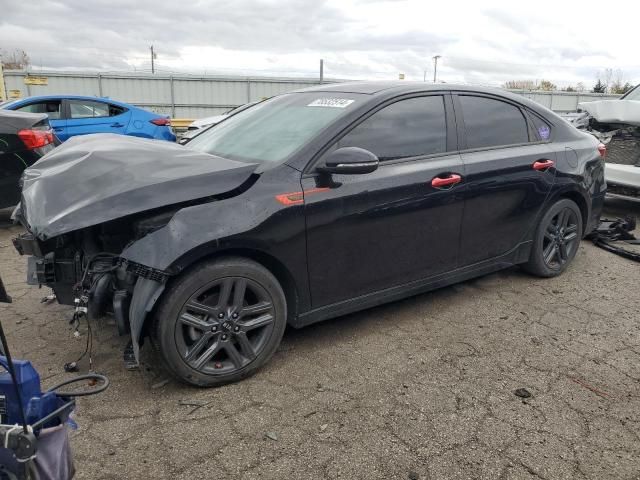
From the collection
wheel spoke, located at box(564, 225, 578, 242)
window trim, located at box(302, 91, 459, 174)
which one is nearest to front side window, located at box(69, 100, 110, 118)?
window trim, located at box(302, 91, 459, 174)

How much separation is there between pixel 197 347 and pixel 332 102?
1.75 meters

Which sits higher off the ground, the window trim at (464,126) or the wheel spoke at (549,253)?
the window trim at (464,126)

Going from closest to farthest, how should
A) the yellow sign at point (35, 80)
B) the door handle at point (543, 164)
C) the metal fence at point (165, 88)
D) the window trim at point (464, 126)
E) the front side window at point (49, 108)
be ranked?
1. the window trim at point (464, 126)
2. the door handle at point (543, 164)
3. the front side window at point (49, 108)
4. the yellow sign at point (35, 80)
5. the metal fence at point (165, 88)

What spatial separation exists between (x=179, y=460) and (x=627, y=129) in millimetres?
6581

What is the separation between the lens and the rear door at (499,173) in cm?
365

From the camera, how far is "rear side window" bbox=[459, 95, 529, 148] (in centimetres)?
372

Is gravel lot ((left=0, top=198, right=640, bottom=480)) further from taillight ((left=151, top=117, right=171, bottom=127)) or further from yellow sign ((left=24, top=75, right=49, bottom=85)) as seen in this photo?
yellow sign ((left=24, top=75, right=49, bottom=85))

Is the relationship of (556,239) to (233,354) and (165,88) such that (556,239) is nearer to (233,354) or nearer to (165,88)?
(233,354)

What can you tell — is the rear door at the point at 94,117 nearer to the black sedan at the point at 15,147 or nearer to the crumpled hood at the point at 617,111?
the black sedan at the point at 15,147

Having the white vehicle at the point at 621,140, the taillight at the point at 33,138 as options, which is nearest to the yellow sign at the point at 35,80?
the taillight at the point at 33,138

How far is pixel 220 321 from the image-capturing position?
2.73 m

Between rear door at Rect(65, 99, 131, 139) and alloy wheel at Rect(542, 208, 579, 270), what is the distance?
814cm

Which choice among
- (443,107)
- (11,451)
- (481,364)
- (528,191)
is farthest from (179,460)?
(528,191)

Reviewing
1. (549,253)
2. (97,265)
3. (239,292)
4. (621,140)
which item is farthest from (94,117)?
(621,140)
